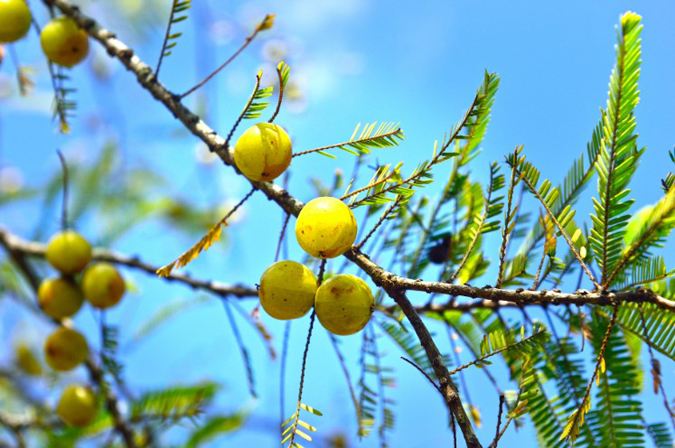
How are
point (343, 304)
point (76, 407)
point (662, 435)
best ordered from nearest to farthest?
point (343, 304) → point (662, 435) → point (76, 407)

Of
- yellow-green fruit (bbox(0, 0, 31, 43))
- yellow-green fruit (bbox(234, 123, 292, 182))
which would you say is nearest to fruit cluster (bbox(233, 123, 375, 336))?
yellow-green fruit (bbox(234, 123, 292, 182))

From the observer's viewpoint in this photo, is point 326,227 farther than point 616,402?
No

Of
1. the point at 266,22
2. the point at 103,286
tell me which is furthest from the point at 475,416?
the point at 103,286

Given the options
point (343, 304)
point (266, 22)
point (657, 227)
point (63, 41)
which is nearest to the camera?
point (657, 227)

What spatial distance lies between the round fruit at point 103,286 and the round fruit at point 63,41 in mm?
875

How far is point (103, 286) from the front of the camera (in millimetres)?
2713

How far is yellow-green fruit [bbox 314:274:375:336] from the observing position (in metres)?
1.40

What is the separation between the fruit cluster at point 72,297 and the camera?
2729mm

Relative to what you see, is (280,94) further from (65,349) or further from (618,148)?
(65,349)

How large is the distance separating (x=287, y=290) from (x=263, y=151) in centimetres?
30

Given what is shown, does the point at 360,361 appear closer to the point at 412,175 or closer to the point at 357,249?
the point at 357,249

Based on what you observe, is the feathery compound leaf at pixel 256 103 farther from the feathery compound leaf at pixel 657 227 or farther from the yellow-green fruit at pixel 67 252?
the yellow-green fruit at pixel 67 252

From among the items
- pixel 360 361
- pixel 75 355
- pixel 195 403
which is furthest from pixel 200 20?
pixel 360 361

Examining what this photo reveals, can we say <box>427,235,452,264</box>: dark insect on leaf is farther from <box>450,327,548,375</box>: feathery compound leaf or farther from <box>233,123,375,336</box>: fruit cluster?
<box>450,327,548,375</box>: feathery compound leaf
